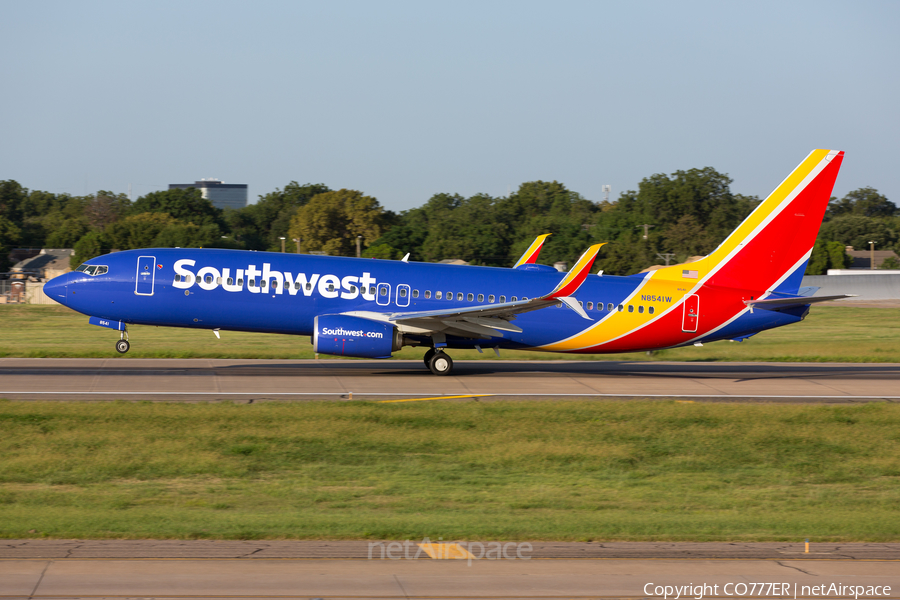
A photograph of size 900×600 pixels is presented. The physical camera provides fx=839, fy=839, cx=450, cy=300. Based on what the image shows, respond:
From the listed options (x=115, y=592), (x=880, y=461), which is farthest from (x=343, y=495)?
(x=880, y=461)

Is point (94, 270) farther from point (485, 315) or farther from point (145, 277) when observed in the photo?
point (485, 315)

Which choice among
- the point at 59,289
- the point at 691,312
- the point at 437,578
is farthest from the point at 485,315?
the point at 437,578

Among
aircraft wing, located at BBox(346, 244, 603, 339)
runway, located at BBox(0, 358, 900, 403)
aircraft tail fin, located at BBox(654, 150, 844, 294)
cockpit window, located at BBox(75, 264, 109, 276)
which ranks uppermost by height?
aircraft tail fin, located at BBox(654, 150, 844, 294)

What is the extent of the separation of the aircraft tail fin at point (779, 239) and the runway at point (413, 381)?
350 centimetres

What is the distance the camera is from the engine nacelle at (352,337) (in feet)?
84.4

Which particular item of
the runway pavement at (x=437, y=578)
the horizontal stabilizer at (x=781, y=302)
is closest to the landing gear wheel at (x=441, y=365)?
the horizontal stabilizer at (x=781, y=302)

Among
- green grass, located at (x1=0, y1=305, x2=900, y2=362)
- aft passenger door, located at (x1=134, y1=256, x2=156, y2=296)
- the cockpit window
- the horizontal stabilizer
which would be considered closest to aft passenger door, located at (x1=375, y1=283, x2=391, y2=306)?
aft passenger door, located at (x1=134, y1=256, x2=156, y2=296)

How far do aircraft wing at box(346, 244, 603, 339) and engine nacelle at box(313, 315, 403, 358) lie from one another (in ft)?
2.63

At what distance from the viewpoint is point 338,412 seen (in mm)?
20438

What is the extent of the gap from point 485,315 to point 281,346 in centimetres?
1511

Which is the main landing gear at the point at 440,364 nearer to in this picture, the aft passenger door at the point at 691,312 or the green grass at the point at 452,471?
the green grass at the point at 452,471

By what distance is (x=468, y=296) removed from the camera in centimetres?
2797

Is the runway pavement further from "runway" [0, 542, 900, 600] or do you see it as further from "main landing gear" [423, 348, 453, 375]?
"main landing gear" [423, 348, 453, 375]

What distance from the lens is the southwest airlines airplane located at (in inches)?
1057
